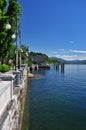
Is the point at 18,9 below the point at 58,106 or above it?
above

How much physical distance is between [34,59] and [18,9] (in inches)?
4489

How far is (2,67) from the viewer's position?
31.9 meters

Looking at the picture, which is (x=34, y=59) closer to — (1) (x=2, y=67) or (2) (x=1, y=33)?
(1) (x=2, y=67)

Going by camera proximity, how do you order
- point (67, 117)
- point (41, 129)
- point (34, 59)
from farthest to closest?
1. point (34, 59)
2. point (67, 117)
3. point (41, 129)

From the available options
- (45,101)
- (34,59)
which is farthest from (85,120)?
(34,59)

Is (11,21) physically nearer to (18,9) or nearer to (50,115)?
(18,9)

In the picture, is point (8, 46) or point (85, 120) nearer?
point (85, 120)

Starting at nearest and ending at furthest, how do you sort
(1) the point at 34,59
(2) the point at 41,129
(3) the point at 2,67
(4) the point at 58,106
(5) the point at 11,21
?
(2) the point at 41,129 < (4) the point at 58,106 < (5) the point at 11,21 < (3) the point at 2,67 < (1) the point at 34,59

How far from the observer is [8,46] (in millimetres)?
Answer: 24344

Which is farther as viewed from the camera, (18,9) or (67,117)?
(18,9)

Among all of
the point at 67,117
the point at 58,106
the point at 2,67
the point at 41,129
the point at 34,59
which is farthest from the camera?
the point at 34,59

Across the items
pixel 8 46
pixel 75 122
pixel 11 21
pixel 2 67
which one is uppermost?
pixel 11 21

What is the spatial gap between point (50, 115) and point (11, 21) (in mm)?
10804

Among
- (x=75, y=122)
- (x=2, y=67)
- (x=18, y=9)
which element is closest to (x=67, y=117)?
(x=75, y=122)
